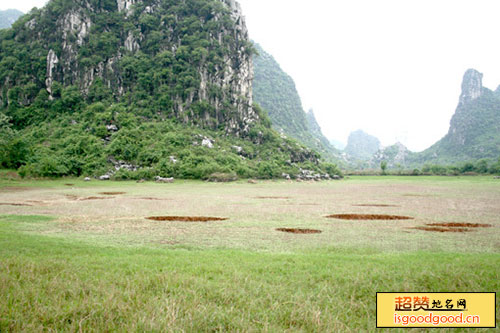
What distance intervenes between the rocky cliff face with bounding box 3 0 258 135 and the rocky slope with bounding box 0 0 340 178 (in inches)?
10.7

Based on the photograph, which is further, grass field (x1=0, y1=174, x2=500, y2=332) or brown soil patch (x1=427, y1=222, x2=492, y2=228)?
brown soil patch (x1=427, y1=222, x2=492, y2=228)

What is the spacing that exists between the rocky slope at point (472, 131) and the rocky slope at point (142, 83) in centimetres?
10682

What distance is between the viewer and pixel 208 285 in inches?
273

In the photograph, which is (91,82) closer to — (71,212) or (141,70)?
(141,70)

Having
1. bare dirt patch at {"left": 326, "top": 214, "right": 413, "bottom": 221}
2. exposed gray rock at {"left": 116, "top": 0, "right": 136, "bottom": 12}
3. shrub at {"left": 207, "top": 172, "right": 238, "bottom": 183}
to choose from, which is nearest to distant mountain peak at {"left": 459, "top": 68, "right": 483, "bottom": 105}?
exposed gray rock at {"left": 116, "top": 0, "right": 136, "bottom": 12}

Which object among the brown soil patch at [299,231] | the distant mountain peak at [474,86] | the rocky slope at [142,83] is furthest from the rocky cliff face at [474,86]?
Result: the brown soil patch at [299,231]

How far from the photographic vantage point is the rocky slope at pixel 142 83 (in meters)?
74.0

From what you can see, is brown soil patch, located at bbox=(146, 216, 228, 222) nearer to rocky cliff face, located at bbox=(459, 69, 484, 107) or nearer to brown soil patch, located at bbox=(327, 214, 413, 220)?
brown soil patch, located at bbox=(327, 214, 413, 220)

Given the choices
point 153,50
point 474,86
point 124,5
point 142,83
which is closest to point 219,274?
point 142,83

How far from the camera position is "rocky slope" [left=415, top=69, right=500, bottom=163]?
156762mm

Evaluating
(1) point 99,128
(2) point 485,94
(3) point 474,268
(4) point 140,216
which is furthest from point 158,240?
(2) point 485,94

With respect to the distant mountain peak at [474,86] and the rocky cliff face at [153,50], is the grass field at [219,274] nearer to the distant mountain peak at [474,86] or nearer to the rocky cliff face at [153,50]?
the rocky cliff face at [153,50]

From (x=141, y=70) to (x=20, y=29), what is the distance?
3689 cm

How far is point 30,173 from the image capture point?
4912 centimetres
